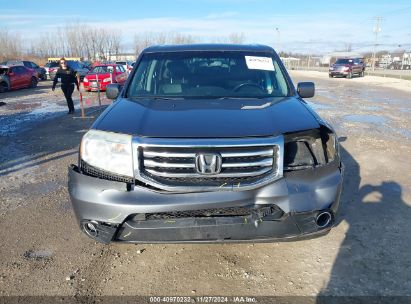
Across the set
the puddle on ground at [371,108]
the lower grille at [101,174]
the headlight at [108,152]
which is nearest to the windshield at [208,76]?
the headlight at [108,152]

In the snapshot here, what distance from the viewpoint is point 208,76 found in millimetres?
4047

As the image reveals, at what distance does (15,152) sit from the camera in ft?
23.2

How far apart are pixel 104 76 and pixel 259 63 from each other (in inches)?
644

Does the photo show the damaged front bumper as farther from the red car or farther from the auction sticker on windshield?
the red car

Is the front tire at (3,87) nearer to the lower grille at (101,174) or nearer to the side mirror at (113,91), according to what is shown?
the side mirror at (113,91)

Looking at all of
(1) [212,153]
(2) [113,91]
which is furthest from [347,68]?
(1) [212,153]

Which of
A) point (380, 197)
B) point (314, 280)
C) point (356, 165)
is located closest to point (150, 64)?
point (314, 280)

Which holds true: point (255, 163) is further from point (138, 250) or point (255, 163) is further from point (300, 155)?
point (138, 250)

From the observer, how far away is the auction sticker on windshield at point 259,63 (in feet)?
13.6

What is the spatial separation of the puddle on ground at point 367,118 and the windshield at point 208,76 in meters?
6.92

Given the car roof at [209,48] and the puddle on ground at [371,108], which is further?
the puddle on ground at [371,108]

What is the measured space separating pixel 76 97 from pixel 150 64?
14933 millimetres

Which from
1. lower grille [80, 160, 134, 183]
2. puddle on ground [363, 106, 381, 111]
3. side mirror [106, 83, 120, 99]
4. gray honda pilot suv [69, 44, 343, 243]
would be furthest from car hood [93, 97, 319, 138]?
puddle on ground [363, 106, 381, 111]

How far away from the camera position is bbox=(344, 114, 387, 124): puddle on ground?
1015 centimetres
